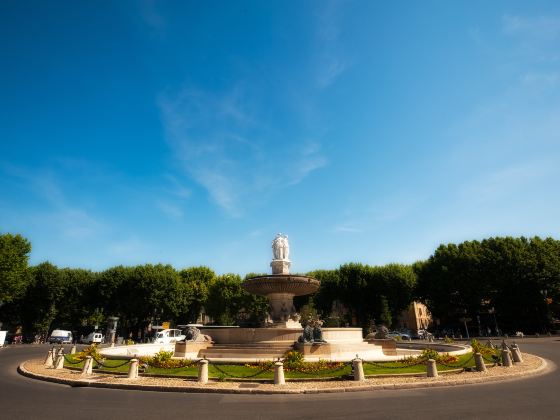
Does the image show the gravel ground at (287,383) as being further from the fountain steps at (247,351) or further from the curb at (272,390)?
the fountain steps at (247,351)

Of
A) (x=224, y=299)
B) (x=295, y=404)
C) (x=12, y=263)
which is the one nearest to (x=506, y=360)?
(x=295, y=404)

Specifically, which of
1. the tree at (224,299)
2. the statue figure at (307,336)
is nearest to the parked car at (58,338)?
the tree at (224,299)

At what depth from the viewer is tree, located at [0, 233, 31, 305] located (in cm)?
3566

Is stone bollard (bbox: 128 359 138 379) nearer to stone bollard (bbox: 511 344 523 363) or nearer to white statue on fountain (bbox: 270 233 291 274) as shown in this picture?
white statue on fountain (bbox: 270 233 291 274)

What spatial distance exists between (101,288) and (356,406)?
147 feet

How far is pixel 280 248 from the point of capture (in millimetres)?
24891

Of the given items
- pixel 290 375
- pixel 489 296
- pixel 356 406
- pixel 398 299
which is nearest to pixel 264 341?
pixel 290 375

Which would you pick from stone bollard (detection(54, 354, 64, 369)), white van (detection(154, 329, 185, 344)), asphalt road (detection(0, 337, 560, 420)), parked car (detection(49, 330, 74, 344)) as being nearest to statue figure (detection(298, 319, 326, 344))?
asphalt road (detection(0, 337, 560, 420))

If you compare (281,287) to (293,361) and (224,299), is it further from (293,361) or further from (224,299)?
(224,299)

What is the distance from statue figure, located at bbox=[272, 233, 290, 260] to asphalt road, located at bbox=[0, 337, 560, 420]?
14.8 meters

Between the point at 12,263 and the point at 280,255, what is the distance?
29796 millimetres

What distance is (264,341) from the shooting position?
1791cm

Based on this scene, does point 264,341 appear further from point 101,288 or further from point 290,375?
point 101,288

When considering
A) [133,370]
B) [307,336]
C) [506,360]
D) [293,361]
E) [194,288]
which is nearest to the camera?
[133,370]
